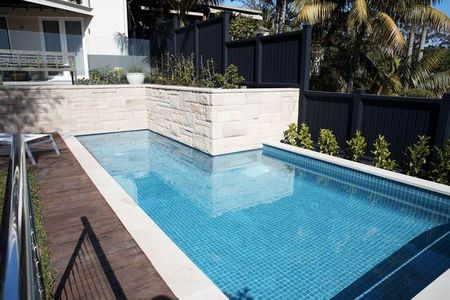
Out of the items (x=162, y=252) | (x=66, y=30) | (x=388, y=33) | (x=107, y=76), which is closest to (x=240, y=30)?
(x=388, y=33)

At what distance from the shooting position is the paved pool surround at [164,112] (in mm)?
8117

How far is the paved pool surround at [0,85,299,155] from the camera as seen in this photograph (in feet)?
26.6

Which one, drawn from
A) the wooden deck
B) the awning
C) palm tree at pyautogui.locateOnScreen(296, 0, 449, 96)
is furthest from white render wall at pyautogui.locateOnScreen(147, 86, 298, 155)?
the awning

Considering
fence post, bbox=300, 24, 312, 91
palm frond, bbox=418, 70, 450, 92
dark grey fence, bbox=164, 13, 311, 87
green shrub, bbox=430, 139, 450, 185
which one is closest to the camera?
green shrub, bbox=430, 139, 450, 185

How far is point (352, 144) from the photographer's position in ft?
23.7

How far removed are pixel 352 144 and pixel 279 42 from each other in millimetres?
3390

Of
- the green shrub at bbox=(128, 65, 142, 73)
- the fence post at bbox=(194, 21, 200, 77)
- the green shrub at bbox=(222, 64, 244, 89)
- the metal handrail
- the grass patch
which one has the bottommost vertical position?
the grass patch

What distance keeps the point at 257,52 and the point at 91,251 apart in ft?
24.3

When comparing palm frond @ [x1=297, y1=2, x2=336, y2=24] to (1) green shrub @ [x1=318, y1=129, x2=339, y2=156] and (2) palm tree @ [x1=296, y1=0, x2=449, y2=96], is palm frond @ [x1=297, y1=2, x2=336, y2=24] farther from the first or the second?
(1) green shrub @ [x1=318, y1=129, x2=339, y2=156]

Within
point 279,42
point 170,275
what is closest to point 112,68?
point 279,42

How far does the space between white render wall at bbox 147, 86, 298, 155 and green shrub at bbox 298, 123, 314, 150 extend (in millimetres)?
562

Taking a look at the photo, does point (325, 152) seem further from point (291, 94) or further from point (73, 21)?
point (73, 21)

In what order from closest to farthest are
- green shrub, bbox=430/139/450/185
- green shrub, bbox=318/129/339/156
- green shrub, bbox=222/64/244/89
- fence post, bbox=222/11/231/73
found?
green shrub, bbox=430/139/450/185
green shrub, bbox=318/129/339/156
green shrub, bbox=222/64/244/89
fence post, bbox=222/11/231/73

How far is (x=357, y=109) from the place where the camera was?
7316mm
